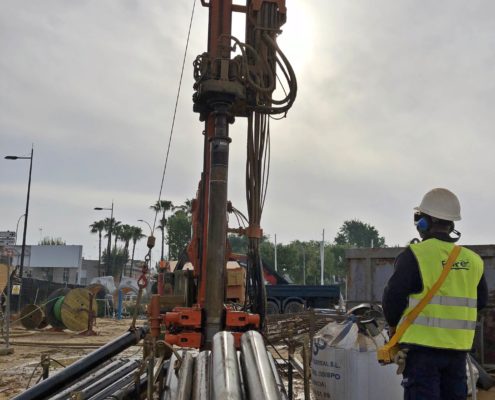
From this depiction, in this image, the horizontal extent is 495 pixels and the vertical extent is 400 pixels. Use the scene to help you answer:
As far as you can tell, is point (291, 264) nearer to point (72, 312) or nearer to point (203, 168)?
point (72, 312)

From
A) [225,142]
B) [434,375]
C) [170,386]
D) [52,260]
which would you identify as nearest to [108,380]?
[170,386]

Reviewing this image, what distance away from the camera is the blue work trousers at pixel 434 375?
3.21 m

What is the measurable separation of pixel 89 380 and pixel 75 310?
1456 cm

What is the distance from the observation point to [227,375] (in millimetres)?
3730

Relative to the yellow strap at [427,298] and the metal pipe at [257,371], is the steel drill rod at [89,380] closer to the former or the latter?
the metal pipe at [257,371]

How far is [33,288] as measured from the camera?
1229 inches

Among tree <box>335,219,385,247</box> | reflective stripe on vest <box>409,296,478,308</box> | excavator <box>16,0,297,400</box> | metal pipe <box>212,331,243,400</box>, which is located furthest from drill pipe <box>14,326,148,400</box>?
tree <box>335,219,385,247</box>

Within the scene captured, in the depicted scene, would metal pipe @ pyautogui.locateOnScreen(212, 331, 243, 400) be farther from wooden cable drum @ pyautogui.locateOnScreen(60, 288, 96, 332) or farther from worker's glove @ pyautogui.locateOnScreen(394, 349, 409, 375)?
wooden cable drum @ pyautogui.locateOnScreen(60, 288, 96, 332)

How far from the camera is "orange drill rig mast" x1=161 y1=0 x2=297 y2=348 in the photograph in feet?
20.9

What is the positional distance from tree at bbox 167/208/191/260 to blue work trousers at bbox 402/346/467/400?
65.9m

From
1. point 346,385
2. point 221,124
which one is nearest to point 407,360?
point 346,385

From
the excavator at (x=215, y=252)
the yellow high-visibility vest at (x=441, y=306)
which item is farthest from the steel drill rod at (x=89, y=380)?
the yellow high-visibility vest at (x=441, y=306)

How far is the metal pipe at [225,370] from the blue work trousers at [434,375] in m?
1.11

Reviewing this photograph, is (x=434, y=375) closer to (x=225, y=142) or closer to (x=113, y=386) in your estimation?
(x=113, y=386)
